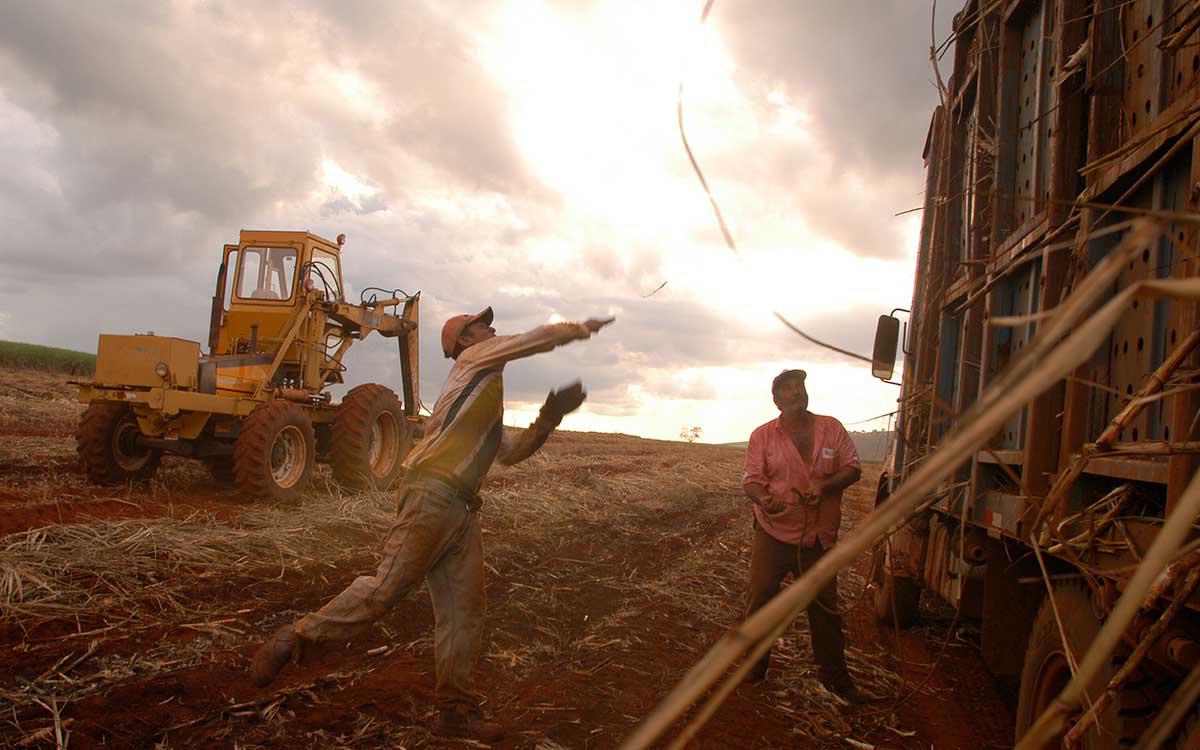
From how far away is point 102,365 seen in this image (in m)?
9.89

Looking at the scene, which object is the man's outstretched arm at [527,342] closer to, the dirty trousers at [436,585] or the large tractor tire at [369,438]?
the dirty trousers at [436,585]

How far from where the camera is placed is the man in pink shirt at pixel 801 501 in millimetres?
4879

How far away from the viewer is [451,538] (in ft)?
13.6

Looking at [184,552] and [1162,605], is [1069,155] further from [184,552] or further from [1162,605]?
[184,552]

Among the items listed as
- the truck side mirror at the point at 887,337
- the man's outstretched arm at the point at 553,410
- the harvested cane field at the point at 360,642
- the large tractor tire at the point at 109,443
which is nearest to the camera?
the harvested cane field at the point at 360,642

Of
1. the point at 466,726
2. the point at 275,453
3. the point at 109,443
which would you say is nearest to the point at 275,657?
the point at 466,726

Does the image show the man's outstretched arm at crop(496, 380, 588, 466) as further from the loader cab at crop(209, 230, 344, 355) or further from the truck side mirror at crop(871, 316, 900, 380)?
the loader cab at crop(209, 230, 344, 355)

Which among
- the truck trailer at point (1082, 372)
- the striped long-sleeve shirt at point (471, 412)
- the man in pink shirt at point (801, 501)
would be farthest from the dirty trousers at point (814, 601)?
the striped long-sleeve shirt at point (471, 412)

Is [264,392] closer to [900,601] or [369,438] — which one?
[369,438]

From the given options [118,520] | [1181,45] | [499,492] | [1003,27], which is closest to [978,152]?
[1003,27]

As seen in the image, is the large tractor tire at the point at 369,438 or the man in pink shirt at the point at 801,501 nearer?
the man in pink shirt at the point at 801,501

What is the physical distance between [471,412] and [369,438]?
25.1ft

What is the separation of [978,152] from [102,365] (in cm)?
984

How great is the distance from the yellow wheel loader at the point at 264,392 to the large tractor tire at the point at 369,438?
0.02 meters
